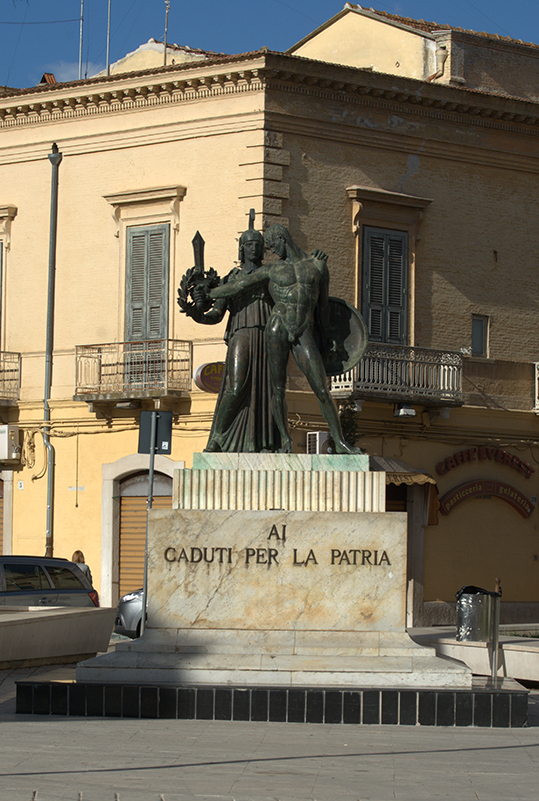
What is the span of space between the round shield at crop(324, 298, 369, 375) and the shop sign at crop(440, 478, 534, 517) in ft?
46.0

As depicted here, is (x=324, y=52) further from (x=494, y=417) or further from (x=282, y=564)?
(x=282, y=564)

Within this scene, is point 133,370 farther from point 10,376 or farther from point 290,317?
point 290,317

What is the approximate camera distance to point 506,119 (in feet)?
84.2

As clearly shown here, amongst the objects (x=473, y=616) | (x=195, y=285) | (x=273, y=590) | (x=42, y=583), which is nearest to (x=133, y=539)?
(x=42, y=583)

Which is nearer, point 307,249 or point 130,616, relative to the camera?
point 130,616

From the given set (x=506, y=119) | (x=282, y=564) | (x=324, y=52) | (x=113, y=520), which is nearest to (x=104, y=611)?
(x=282, y=564)

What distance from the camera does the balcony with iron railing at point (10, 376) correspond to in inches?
1003

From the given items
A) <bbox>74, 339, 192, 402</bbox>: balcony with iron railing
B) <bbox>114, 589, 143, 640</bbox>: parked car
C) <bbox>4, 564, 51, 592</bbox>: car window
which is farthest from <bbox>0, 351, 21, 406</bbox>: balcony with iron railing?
<bbox>4, 564, 51, 592</bbox>: car window

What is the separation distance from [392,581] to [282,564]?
2.83 ft

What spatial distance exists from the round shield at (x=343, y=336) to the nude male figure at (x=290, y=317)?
260 millimetres

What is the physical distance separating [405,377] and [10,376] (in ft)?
26.7

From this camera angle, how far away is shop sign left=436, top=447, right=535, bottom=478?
24.7 meters

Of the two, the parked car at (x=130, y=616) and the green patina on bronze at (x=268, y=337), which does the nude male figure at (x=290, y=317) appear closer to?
the green patina on bronze at (x=268, y=337)

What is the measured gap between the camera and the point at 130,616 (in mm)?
19672
